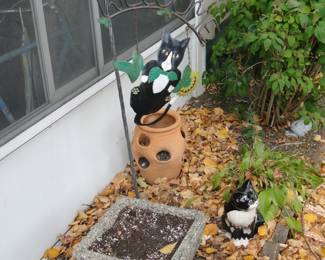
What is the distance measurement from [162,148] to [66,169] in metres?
0.75

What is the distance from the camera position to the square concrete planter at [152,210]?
225 centimetres

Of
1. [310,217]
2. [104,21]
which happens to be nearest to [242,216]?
[310,217]

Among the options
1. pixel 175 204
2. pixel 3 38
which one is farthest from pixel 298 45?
pixel 3 38

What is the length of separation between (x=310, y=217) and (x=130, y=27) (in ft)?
6.22

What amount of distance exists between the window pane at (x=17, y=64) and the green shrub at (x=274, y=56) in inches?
65.3

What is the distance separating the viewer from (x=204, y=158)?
3697mm

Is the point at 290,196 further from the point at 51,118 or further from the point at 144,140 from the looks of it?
the point at 51,118

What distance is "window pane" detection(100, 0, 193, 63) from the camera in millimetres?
3105

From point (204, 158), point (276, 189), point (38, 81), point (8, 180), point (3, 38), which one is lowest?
point (204, 158)

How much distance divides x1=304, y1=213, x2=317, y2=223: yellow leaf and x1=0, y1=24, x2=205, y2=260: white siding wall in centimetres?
144

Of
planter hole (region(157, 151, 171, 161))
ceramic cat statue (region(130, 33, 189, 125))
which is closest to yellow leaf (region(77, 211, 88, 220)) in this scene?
planter hole (region(157, 151, 171, 161))

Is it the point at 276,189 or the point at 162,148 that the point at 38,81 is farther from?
the point at 276,189

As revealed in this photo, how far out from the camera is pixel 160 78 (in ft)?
9.12

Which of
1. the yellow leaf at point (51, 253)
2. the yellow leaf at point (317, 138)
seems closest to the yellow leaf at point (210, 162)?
the yellow leaf at point (317, 138)
